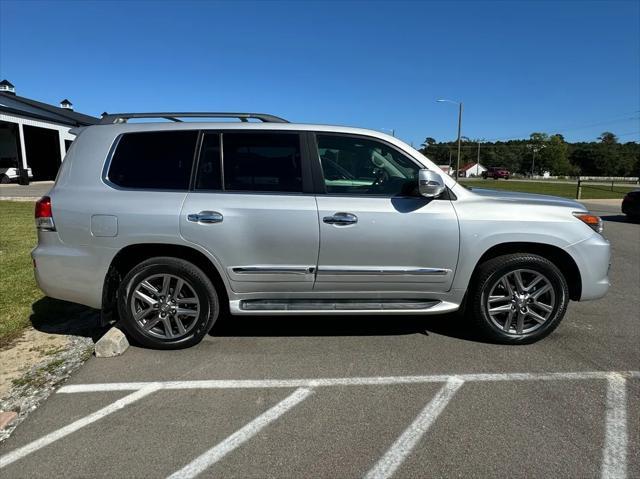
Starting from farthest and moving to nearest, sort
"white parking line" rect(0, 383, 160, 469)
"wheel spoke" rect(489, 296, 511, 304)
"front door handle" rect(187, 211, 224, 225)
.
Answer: "wheel spoke" rect(489, 296, 511, 304) < "front door handle" rect(187, 211, 224, 225) < "white parking line" rect(0, 383, 160, 469)

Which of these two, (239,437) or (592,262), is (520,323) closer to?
(592,262)

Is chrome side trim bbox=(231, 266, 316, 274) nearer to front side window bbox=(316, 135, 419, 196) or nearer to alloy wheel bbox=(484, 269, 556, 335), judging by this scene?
front side window bbox=(316, 135, 419, 196)

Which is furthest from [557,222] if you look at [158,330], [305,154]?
[158,330]

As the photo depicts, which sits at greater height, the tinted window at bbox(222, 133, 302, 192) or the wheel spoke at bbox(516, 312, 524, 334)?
the tinted window at bbox(222, 133, 302, 192)

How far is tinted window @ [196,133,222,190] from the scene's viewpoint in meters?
4.10

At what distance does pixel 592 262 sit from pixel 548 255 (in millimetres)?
355

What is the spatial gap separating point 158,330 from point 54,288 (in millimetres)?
937

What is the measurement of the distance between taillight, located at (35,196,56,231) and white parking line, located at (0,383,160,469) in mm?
1613

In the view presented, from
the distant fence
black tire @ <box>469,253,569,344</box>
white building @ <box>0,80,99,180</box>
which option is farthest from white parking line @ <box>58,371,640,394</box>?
white building @ <box>0,80,99,180</box>

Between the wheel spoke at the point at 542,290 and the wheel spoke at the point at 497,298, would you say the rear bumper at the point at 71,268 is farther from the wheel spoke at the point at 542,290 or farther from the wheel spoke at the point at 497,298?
the wheel spoke at the point at 542,290

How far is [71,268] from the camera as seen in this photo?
4062 mm

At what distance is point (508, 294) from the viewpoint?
429 centimetres

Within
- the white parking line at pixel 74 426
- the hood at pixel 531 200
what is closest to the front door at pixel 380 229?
the hood at pixel 531 200

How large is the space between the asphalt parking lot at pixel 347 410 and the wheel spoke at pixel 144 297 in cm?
45
